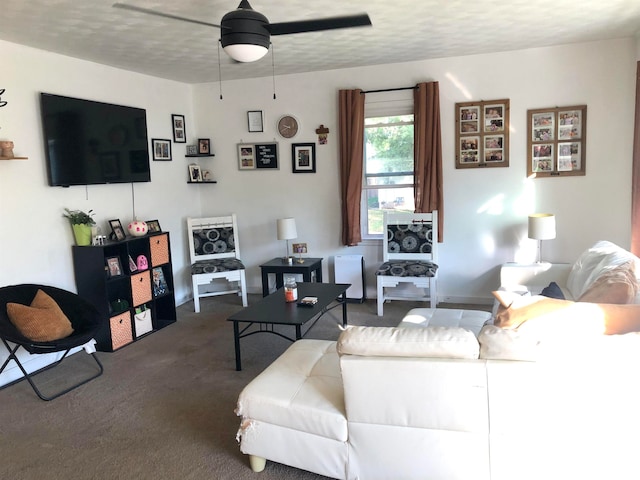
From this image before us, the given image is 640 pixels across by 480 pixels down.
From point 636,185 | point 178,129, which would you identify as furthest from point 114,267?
point 636,185

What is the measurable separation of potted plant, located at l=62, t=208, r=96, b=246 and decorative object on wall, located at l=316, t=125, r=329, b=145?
2469 mm

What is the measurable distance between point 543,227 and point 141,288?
11.9 ft

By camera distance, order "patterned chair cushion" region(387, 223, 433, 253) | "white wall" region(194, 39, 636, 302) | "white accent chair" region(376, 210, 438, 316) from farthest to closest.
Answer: "patterned chair cushion" region(387, 223, 433, 253), "white accent chair" region(376, 210, 438, 316), "white wall" region(194, 39, 636, 302)

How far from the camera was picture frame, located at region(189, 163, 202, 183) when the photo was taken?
569 centimetres

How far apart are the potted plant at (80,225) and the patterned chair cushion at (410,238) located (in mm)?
2824

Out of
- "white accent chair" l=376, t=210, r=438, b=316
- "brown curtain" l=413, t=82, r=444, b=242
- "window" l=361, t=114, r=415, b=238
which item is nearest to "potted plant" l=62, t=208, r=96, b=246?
"white accent chair" l=376, t=210, r=438, b=316

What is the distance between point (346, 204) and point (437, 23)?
2.08 metres

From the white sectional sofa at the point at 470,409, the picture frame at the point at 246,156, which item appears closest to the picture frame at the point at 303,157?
the picture frame at the point at 246,156

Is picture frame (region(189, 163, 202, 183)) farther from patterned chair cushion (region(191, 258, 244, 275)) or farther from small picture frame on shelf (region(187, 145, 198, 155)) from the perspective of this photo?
patterned chair cushion (region(191, 258, 244, 275))

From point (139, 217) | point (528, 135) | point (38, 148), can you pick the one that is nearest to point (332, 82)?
point (528, 135)

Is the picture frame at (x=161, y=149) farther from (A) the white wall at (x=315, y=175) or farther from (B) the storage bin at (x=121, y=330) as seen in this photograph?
(B) the storage bin at (x=121, y=330)

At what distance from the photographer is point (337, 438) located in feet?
7.00

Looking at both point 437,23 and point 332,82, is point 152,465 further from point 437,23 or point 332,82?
point 332,82

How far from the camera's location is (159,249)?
4.77 metres
